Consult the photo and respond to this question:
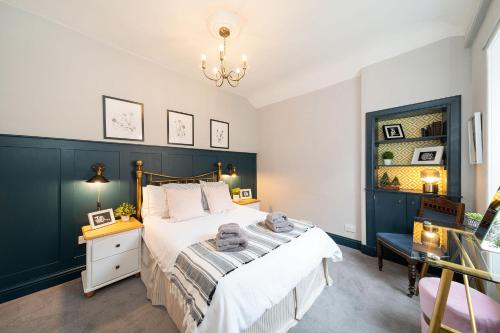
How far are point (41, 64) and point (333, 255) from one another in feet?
12.7

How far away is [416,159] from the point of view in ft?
8.05

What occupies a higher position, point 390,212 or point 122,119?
point 122,119

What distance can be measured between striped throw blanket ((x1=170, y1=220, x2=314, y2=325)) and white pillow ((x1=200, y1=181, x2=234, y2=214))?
3.15 ft

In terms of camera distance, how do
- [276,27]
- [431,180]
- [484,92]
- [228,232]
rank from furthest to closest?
[431,180] → [276,27] → [484,92] → [228,232]

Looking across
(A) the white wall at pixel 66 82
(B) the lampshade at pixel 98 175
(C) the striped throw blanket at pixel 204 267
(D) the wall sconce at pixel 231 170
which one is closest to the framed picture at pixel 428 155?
(C) the striped throw blanket at pixel 204 267

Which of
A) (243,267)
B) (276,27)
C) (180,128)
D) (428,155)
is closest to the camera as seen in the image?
(243,267)

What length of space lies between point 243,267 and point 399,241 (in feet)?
6.68

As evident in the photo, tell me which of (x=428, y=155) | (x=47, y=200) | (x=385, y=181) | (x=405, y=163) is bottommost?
(x=47, y=200)

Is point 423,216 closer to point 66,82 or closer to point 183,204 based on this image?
point 183,204

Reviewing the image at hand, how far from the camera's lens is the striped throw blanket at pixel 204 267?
1.11 meters

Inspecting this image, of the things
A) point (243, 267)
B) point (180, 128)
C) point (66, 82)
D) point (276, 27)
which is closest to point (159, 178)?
point (180, 128)

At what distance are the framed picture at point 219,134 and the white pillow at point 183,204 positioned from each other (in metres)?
1.36

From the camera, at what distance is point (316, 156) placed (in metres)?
3.38

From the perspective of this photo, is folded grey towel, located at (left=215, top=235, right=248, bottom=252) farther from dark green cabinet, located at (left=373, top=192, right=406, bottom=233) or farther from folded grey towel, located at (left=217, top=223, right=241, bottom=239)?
dark green cabinet, located at (left=373, top=192, right=406, bottom=233)
